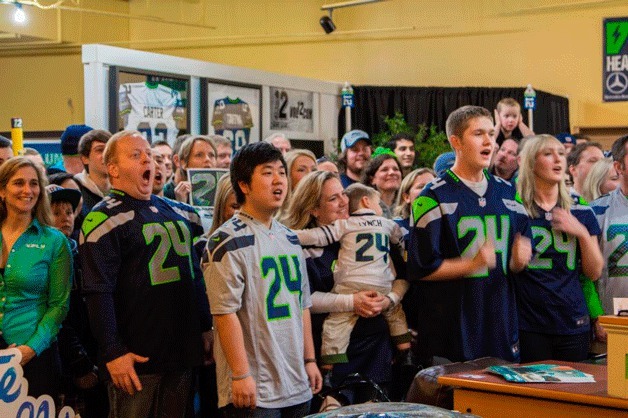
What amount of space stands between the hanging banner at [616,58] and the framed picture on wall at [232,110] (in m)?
5.07

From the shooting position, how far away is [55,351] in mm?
4227

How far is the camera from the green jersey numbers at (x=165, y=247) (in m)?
3.89

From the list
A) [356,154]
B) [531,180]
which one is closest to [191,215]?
[531,180]

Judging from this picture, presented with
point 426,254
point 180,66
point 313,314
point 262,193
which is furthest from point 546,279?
point 180,66

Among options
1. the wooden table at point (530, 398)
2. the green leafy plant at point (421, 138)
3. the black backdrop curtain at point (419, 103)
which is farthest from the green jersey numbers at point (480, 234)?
the black backdrop curtain at point (419, 103)

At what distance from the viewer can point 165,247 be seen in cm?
394

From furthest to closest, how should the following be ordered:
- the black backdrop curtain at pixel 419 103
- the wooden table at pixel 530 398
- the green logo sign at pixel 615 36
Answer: the green logo sign at pixel 615 36 < the black backdrop curtain at pixel 419 103 < the wooden table at pixel 530 398

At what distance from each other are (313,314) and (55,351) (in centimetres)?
122

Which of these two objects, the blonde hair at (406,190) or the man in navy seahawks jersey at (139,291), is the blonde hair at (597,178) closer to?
the blonde hair at (406,190)

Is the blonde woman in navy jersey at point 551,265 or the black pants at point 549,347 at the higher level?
the blonde woman in navy jersey at point 551,265

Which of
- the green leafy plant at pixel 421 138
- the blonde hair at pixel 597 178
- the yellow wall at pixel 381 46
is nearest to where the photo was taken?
the blonde hair at pixel 597 178

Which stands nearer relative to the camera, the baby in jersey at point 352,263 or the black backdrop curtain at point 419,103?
the baby in jersey at point 352,263

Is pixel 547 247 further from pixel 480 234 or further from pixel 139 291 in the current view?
pixel 139 291

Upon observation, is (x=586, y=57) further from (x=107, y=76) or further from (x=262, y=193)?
(x=262, y=193)
